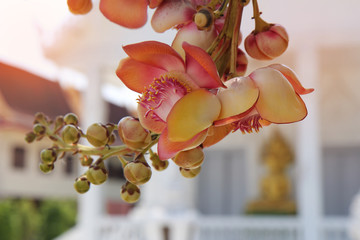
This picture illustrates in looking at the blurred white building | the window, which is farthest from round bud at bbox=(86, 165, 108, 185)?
the window

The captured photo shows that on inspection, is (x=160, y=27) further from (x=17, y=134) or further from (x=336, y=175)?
(x=17, y=134)

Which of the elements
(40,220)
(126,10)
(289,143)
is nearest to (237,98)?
(126,10)

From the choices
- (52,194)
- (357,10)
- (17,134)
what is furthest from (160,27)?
(52,194)

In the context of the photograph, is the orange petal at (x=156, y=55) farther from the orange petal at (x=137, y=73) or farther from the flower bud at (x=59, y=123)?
the flower bud at (x=59, y=123)

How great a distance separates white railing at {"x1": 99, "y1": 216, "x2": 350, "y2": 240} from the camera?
343cm

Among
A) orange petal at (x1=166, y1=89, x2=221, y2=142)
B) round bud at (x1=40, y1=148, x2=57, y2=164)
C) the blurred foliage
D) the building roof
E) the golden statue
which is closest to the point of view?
orange petal at (x1=166, y1=89, x2=221, y2=142)

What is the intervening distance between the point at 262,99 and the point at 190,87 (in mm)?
38

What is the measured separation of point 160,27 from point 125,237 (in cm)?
363

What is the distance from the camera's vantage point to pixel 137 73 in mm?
307

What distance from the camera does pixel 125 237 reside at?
12.6 ft

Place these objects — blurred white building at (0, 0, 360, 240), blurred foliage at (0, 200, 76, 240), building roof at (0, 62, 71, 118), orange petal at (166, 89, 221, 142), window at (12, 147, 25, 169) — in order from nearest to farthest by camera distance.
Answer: orange petal at (166, 89, 221, 142)
blurred white building at (0, 0, 360, 240)
blurred foliage at (0, 200, 76, 240)
building roof at (0, 62, 71, 118)
window at (12, 147, 25, 169)

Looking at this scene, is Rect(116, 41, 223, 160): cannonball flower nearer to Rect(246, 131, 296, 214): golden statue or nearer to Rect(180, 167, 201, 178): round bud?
Rect(180, 167, 201, 178): round bud

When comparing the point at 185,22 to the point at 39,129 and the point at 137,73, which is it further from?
the point at 39,129

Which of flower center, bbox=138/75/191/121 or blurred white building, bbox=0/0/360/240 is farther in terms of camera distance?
blurred white building, bbox=0/0/360/240
